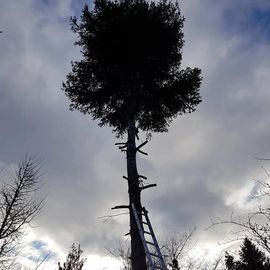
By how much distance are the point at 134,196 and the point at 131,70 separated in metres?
4.74

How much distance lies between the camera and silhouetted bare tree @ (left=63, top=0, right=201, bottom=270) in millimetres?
10742

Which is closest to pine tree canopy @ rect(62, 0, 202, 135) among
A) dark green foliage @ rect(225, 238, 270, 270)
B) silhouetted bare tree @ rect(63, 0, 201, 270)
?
silhouetted bare tree @ rect(63, 0, 201, 270)

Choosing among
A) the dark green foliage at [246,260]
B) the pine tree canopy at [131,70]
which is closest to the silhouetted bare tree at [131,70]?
the pine tree canopy at [131,70]

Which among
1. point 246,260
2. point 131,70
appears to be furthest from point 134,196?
point 246,260

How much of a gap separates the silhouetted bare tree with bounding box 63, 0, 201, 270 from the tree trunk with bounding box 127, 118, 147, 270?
105 cm

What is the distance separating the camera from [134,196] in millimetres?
7922

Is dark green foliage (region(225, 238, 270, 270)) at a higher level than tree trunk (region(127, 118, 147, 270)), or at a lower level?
higher

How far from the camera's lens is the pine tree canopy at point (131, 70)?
35.2ft

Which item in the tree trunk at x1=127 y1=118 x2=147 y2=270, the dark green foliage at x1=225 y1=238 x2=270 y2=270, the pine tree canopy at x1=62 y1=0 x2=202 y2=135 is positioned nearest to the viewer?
the tree trunk at x1=127 y1=118 x2=147 y2=270

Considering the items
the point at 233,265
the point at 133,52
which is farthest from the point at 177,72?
the point at 233,265

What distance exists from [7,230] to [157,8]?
1077 centimetres

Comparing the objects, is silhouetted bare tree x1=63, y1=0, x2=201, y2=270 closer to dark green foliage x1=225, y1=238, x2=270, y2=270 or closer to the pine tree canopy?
the pine tree canopy

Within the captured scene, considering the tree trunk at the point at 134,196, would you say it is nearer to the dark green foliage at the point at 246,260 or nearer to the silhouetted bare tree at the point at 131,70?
the silhouetted bare tree at the point at 131,70

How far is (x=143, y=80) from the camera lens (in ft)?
35.7
